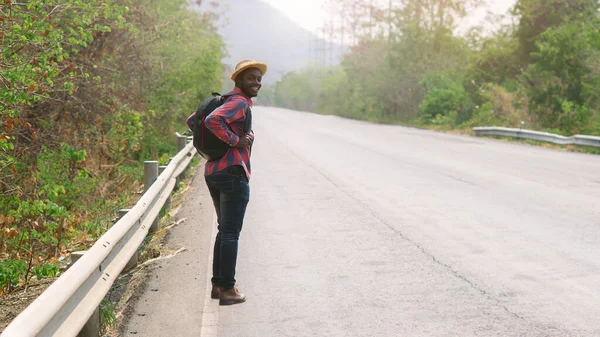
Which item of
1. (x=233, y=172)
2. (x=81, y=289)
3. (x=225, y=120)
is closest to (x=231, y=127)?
(x=225, y=120)

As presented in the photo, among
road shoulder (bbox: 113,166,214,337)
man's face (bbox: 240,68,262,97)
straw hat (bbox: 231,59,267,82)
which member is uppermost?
straw hat (bbox: 231,59,267,82)

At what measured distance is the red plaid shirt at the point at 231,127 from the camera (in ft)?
18.4

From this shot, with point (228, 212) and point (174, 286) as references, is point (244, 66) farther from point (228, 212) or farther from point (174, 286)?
point (174, 286)

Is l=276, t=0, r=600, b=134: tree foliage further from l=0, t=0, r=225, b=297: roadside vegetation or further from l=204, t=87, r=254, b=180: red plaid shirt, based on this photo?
l=204, t=87, r=254, b=180: red plaid shirt

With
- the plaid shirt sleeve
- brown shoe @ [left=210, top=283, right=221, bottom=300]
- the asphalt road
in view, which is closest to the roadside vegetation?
brown shoe @ [left=210, top=283, right=221, bottom=300]

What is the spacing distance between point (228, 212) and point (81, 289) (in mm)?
1826

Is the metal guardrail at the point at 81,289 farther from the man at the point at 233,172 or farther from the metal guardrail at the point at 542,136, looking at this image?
the metal guardrail at the point at 542,136

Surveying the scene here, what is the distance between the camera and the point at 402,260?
24.0 ft

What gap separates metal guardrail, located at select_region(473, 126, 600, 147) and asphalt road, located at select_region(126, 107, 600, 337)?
6646mm

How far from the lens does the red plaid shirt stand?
5.59 meters

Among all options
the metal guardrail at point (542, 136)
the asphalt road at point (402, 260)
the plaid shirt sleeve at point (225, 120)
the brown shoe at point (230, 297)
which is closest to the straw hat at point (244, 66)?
the plaid shirt sleeve at point (225, 120)

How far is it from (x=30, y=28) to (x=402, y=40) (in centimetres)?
4197

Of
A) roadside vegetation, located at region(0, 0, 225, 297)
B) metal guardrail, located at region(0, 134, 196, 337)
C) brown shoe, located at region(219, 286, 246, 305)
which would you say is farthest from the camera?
roadside vegetation, located at region(0, 0, 225, 297)

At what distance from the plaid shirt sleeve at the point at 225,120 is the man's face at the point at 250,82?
18cm
